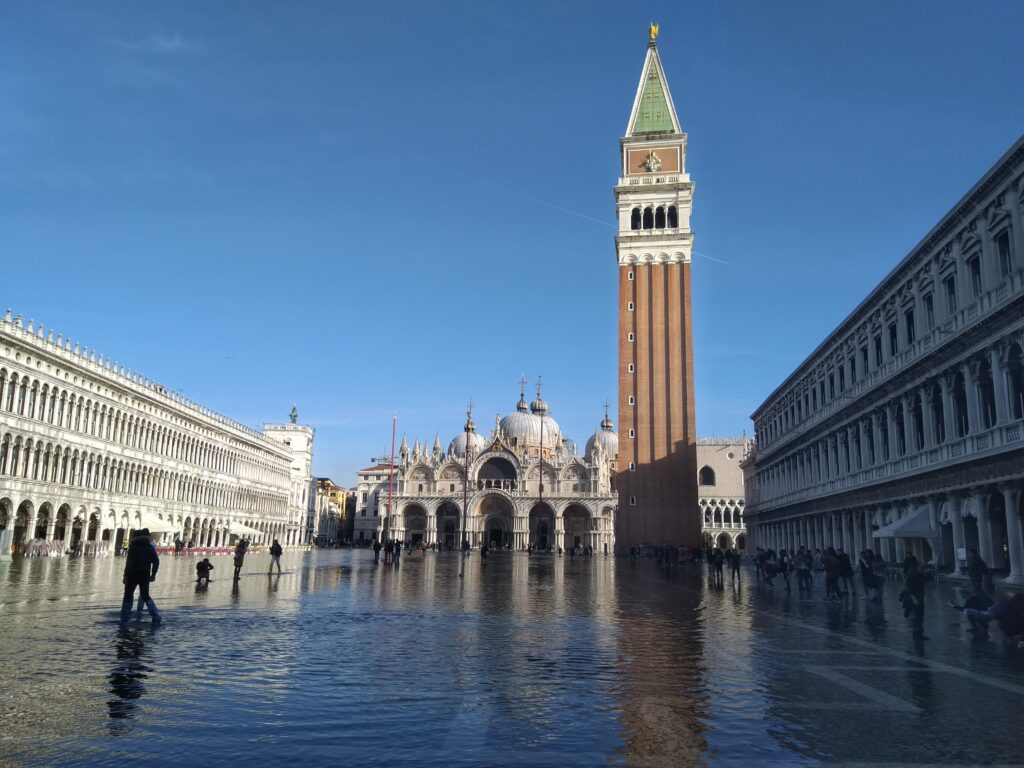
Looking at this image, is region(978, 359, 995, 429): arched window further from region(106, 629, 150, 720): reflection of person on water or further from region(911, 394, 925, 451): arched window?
region(106, 629, 150, 720): reflection of person on water

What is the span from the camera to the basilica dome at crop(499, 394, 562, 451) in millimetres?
102750

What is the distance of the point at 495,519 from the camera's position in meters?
90.8

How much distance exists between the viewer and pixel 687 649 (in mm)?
11258

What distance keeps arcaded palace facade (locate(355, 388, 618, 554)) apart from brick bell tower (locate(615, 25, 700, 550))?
16707 mm

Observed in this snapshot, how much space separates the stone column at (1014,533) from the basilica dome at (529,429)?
78.2m

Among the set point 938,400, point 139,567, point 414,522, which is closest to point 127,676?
point 139,567

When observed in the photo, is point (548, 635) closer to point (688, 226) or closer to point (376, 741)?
point (376, 741)

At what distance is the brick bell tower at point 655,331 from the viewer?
6481cm

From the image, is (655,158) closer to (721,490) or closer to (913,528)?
(721,490)

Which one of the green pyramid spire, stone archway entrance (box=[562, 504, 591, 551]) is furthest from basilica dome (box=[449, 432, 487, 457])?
the green pyramid spire

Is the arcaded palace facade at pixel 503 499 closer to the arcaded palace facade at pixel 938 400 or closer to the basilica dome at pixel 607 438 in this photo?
the basilica dome at pixel 607 438

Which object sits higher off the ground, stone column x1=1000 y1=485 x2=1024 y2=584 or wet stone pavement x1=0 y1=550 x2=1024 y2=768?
stone column x1=1000 y1=485 x2=1024 y2=584

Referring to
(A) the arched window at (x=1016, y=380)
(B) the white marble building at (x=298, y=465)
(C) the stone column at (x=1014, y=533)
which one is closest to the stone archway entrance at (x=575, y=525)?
(B) the white marble building at (x=298, y=465)

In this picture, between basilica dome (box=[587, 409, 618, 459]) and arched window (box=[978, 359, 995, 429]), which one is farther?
basilica dome (box=[587, 409, 618, 459])
